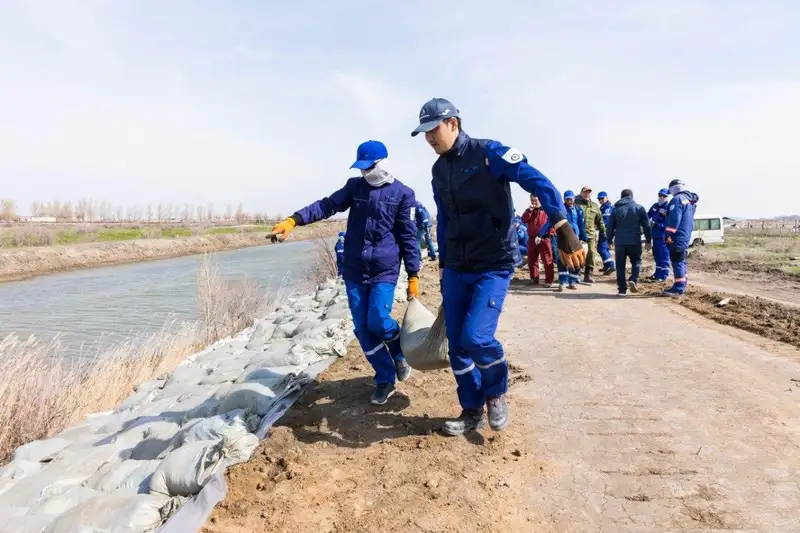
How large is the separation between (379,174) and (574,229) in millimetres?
6024

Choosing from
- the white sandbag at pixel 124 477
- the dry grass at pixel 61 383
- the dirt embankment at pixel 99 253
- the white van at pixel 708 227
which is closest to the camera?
the white sandbag at pixel 124 477

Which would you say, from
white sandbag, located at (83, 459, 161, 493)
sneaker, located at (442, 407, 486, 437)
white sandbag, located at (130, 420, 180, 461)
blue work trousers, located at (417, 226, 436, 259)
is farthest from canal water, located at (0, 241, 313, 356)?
sneaker, located at (442, 407, 486, 437)

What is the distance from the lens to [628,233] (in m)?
8.08

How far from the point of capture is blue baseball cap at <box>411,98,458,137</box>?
2.84 meters

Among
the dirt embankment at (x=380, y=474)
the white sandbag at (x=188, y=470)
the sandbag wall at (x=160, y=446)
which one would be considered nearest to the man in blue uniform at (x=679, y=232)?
the sandbag wall at (x=160, y=446)

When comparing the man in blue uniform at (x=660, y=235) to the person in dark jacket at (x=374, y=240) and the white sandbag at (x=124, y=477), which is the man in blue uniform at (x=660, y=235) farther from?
the white sandbag at (x=124, y=477)

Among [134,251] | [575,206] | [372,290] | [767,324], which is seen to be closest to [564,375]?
[372,290]

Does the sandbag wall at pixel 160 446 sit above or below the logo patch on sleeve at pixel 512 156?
below

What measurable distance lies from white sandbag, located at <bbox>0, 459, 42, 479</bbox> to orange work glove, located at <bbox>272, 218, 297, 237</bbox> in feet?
7.86

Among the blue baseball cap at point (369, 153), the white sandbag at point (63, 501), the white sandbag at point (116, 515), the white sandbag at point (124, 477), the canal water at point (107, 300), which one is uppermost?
the blue baseball cap at point (369, 153)

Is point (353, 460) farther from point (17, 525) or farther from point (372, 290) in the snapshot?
point (17, 525)

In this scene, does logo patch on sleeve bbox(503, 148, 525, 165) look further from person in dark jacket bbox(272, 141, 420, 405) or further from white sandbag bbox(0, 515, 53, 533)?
white sandbag bbox(0, 515, 53, 533)

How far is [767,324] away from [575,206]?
12.9ft

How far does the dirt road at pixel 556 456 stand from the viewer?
92.4 inches
